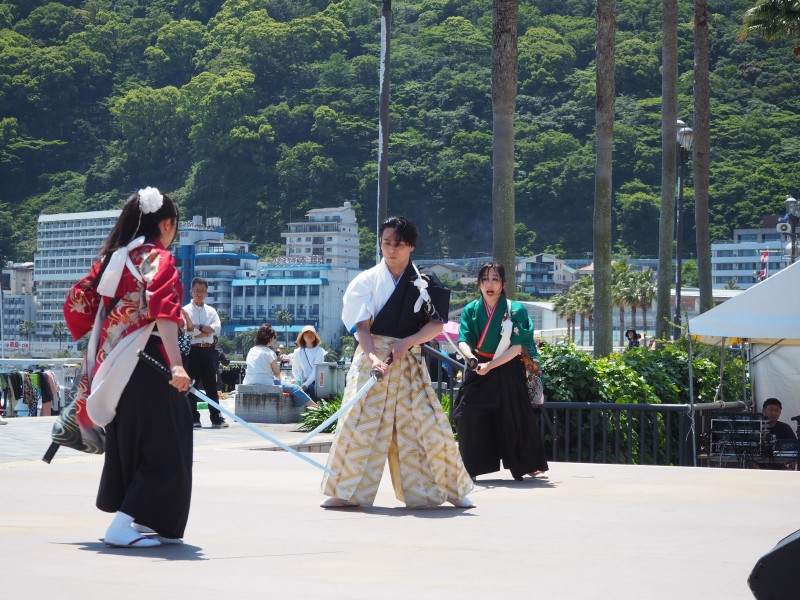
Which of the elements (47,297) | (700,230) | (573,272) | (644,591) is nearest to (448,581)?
(644,591)

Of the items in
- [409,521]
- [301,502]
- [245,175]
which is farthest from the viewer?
[245,175]

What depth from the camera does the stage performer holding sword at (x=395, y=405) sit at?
25.2 ft

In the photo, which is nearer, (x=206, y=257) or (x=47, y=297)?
(x=206, y=257)

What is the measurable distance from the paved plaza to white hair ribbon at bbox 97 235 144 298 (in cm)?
118

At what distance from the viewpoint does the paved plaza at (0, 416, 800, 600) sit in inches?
203

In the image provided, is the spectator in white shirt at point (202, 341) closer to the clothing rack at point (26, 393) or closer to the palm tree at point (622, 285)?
the clothing rack at point (26, 393)

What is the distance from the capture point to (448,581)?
5340mm

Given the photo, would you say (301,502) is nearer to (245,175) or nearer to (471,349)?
(471,349)

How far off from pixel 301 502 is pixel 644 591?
10.8ft

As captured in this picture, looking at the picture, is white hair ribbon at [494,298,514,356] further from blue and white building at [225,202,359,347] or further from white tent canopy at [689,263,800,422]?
blue and white building at [225,202,359,347]

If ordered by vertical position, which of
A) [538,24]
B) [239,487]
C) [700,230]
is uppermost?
[538,24]

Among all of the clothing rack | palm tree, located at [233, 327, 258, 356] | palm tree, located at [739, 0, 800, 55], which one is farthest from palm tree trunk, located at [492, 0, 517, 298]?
palm tree, located at [233, 327, 258, 356]

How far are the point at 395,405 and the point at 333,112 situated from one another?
457 feet

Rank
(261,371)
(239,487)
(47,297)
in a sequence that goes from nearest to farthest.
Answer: (239,487) < (261,371) < (47,297)
